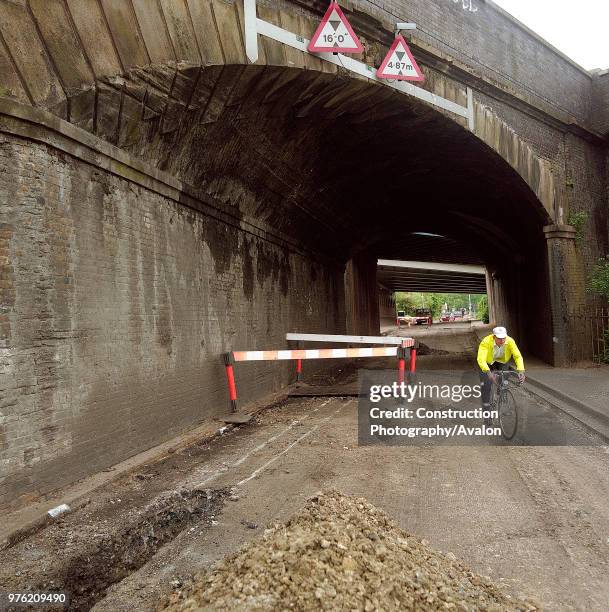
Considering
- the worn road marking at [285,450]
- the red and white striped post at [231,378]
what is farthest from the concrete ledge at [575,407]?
the red and white striped post at [231,378]

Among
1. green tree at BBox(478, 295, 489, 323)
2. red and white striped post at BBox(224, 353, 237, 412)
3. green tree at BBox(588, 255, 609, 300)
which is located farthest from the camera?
green tree at BBox(478, 295, 489, 323)

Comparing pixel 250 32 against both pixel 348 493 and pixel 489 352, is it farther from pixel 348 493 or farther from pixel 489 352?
pixel 348 493

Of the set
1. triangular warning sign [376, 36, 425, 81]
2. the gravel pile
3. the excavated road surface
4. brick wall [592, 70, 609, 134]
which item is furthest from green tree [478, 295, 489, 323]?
the gravel pile

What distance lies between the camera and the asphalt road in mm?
3178

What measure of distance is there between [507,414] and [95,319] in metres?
5.30

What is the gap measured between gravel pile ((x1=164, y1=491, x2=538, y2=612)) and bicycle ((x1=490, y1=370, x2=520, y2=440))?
12.3ft

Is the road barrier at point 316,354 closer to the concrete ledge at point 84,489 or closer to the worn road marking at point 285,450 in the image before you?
the concrete ledge at point 84,489

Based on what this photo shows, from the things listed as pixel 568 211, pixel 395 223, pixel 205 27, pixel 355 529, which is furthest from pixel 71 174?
pixel 395 223

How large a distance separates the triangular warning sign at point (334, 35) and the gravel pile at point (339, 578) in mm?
7144

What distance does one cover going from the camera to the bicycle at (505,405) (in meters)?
6.60

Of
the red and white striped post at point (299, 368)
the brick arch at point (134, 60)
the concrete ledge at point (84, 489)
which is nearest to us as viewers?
the concrete ledge at point (84, 489)

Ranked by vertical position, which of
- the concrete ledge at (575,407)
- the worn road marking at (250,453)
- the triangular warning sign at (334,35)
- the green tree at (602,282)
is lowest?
the concrete ledge at (575,407)

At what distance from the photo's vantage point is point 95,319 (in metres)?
5.61

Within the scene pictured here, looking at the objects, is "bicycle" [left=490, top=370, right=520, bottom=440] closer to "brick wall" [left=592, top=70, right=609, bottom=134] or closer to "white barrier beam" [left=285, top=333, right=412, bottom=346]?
"white barrier beam" [left=285, top=333, right=412, bottom=346]
